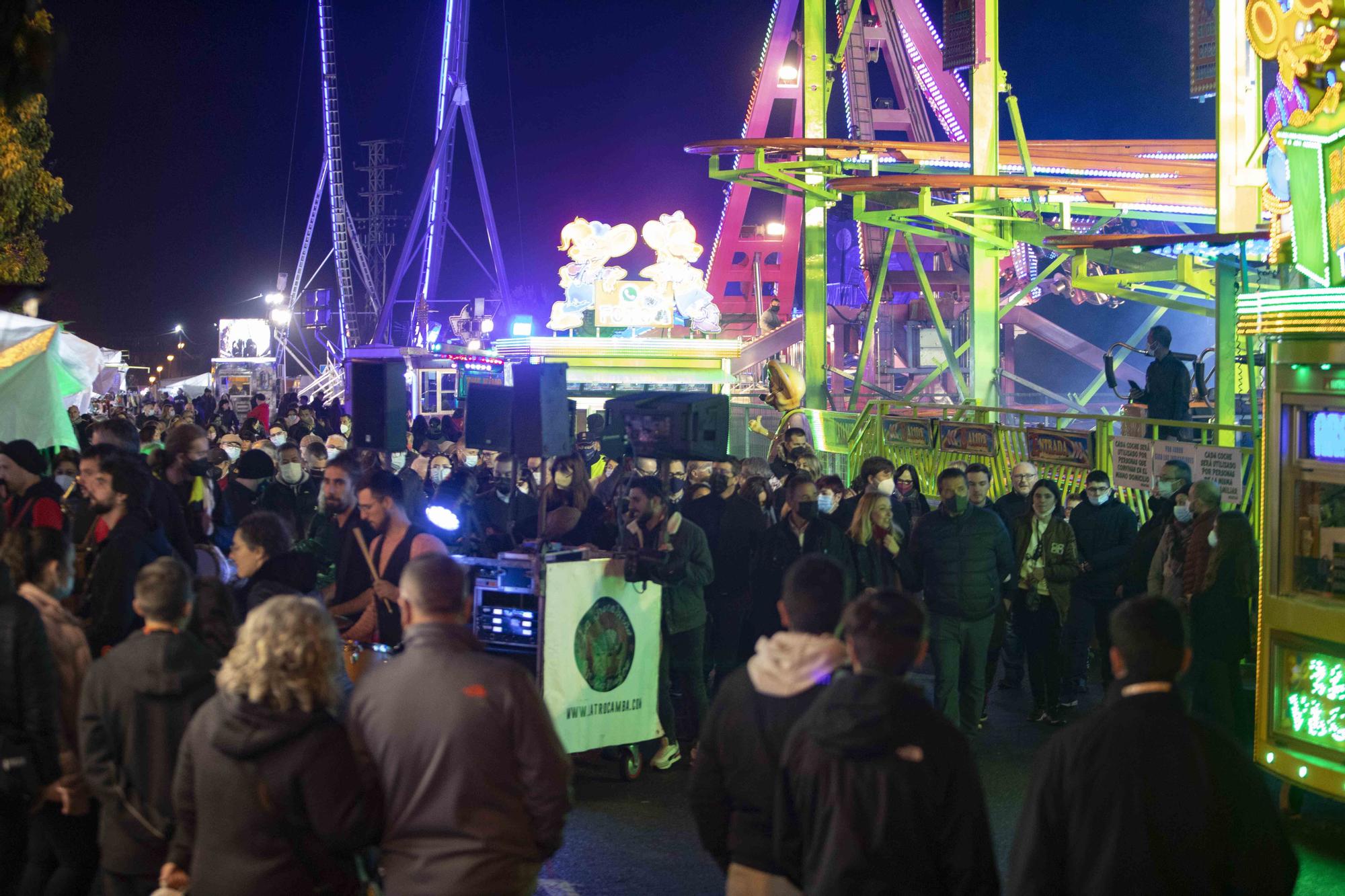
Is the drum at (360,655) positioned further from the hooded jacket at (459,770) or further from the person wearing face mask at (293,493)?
the person wearing face mask at (293,493)

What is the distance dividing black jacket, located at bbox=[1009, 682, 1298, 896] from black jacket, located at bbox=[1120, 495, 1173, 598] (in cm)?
622

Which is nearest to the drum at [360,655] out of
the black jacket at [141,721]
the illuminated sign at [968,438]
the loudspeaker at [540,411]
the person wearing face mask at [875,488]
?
the loudspeaker at [540,411]

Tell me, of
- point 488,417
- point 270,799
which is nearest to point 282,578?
point 270,799

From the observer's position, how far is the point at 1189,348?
167ft

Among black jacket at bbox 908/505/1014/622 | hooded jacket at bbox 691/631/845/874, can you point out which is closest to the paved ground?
black jacket at bbox 908/505/1014/622

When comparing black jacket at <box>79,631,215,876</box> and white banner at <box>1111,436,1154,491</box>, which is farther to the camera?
white banner at <box>1111,436,1154,491</box>

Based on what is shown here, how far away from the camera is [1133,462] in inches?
484

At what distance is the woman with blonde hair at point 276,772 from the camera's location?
12.2 feet

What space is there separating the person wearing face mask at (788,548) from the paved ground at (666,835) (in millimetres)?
1113

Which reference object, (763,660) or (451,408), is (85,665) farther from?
(451,408)

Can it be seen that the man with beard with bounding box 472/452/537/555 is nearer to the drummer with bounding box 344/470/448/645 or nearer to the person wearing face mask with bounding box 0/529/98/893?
the drummer with bounding box 344/470/448/645

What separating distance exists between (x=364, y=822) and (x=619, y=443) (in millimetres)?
7386

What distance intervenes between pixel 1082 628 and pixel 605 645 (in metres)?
4.10

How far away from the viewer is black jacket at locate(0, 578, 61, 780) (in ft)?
15.5
